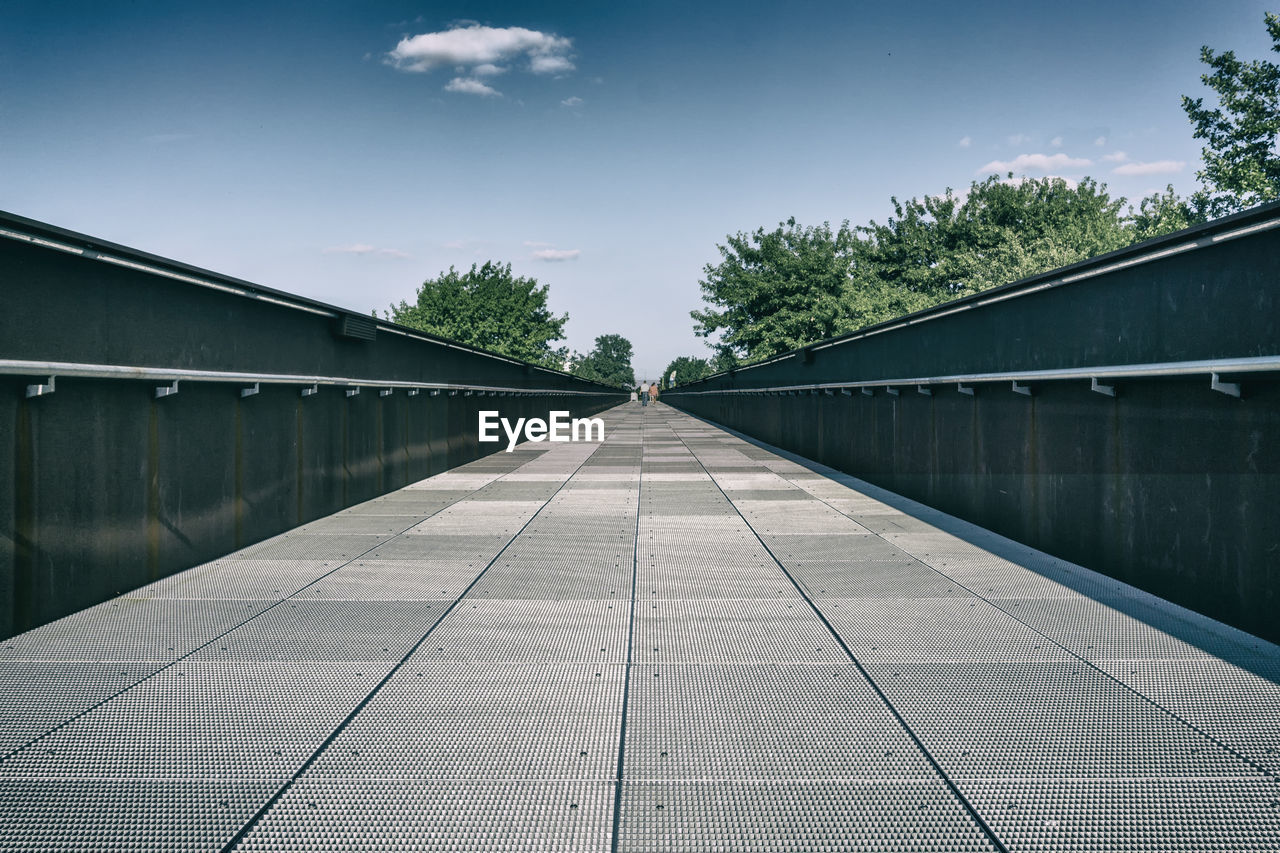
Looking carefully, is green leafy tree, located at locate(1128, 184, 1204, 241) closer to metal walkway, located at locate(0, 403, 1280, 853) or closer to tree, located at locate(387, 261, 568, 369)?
metal walkway, located at locate(0, 403, 1280, 853)

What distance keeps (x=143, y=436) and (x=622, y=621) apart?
4.25 m

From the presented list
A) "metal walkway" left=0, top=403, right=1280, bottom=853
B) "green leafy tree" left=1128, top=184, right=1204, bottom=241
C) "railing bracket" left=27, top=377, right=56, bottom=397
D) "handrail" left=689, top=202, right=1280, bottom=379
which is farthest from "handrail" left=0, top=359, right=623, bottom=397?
"green leafy tree" left=1128, top=184, right=1204, bottom=241

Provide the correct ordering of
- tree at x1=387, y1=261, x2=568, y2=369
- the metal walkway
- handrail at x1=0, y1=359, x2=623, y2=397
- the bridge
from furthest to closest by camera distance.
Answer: tree at x1=387, y1=261, x2=568, y2=369, handrail at x1=0, y1=359, x2=623, y2=397, the bridge, the metal walkway

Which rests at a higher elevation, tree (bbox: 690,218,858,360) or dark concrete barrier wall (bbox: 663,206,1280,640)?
tree (bbox: 690,218,858,360)

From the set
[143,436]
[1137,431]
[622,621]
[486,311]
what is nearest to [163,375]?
[143,436]

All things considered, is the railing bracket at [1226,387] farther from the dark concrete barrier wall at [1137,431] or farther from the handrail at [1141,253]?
the handrail at [1141,253]

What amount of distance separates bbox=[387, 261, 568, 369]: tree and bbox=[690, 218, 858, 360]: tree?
27.2m

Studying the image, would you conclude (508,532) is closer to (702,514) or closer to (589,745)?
(702,514)

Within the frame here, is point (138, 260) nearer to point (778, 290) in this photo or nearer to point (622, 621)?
point (622, 621)

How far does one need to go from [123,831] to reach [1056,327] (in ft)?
26.4

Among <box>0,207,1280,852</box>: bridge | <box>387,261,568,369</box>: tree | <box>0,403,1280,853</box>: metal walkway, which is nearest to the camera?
<box>0,403,1280,853</box>: metal walkway

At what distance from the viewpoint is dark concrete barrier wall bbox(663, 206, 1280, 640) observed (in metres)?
5.01

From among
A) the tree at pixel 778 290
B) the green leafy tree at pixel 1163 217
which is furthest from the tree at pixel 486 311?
the green leafy tree at pixel 1163 217

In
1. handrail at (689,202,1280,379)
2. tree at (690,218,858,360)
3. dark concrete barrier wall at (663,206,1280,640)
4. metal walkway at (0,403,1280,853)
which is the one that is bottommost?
metal walkway at (0,403,1280,853)
